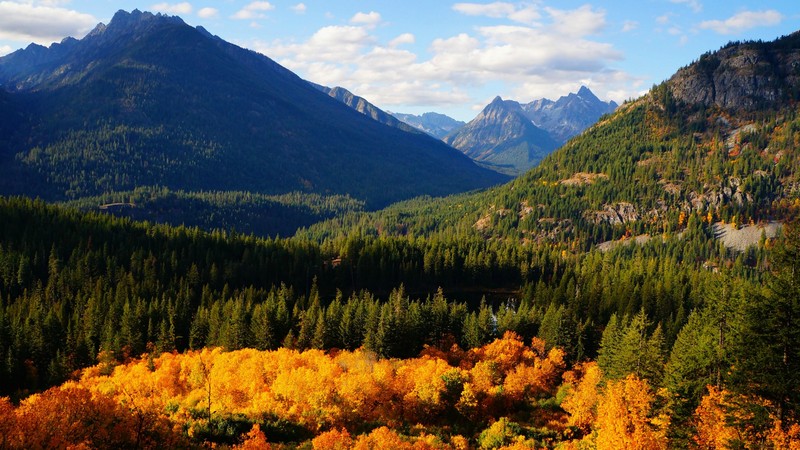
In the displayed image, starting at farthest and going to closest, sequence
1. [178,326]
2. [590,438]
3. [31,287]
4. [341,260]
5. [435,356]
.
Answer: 1. [341,260]
2. [31,287]
3. [178,326]
4. [435,356]
5. [590,438]

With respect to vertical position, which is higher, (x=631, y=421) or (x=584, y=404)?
(x=631, y=421)

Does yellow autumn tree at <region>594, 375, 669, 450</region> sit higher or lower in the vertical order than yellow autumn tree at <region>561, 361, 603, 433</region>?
higher

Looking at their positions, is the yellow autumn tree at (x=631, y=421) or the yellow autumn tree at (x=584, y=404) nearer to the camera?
the yellow autumn tree at (x=631, y=421)

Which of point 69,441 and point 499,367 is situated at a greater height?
point 69,441

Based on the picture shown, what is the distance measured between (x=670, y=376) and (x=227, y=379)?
64.3m

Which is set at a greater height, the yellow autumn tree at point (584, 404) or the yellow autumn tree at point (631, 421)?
the yellow autumn tree at point (631, 421)

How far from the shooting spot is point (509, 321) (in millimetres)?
127875

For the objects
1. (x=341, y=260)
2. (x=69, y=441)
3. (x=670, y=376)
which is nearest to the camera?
(x=69, y=441)

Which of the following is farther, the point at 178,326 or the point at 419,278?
the point at 419,278

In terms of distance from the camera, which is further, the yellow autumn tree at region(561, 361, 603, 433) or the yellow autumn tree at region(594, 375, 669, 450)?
the yellow autumn tree at region(561, 361, 603, 433)

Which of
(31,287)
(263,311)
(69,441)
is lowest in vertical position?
(31,287)

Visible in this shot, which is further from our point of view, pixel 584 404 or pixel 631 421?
pixel 584 404

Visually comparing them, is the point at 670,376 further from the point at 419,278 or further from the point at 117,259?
the point at 117,259

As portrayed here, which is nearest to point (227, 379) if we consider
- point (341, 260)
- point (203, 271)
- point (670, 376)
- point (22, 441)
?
point (22, 441)
